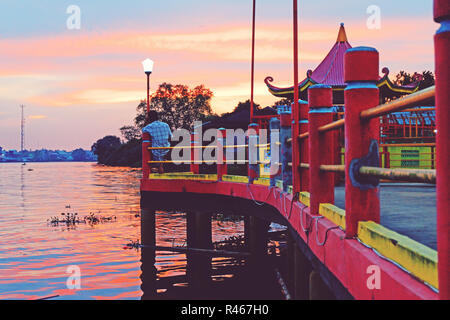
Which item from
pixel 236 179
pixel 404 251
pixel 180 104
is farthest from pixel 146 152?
pixel 180 104

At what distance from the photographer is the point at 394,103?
281cm

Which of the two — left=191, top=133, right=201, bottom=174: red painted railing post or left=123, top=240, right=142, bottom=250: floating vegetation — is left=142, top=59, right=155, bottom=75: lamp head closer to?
left=191, top=133, right=201, bottom=174: red painted railing post

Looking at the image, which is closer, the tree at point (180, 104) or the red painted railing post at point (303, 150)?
the red painted railing post at point (303, 150)

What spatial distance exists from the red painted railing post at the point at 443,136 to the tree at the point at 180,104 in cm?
9191

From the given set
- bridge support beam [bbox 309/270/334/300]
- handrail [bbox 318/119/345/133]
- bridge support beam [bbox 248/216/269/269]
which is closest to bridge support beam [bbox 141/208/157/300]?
bridge support beam [bbox 248/216/269/269]

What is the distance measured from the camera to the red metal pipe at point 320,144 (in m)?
5.00

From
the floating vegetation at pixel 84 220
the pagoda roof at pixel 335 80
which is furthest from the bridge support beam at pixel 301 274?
the floating vegetation at pixel 84 220

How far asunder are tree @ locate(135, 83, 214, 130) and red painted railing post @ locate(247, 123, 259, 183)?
83.1m

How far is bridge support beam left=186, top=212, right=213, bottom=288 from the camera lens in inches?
545

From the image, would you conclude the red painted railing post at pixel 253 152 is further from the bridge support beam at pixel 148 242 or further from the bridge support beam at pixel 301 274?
the bridge support beam at pixel 148 242

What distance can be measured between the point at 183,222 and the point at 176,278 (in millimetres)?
12461

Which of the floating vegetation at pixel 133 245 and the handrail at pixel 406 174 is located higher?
the handrail at pixel 406 174

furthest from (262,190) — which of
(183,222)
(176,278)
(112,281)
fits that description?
(183,222)
